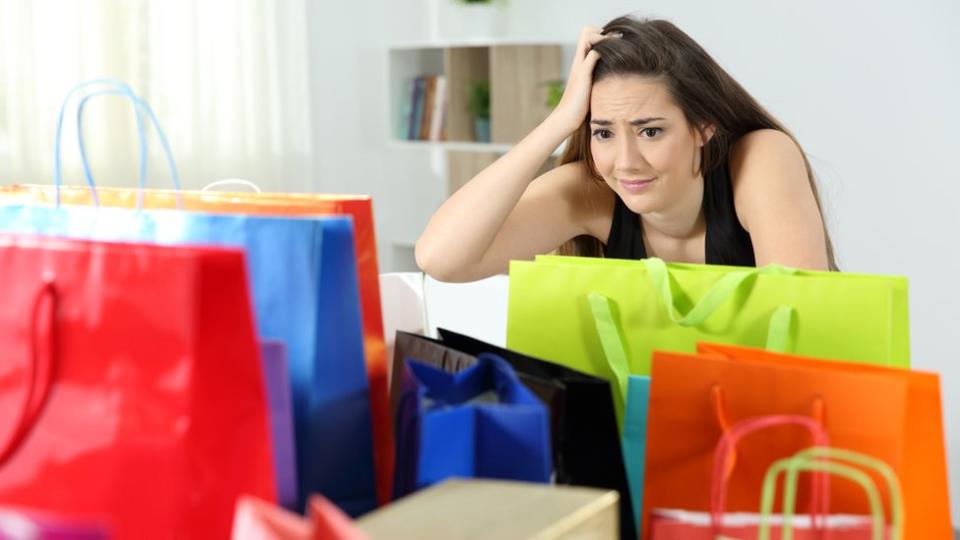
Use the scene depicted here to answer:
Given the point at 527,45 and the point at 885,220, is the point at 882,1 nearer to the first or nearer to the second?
the point at 885,220

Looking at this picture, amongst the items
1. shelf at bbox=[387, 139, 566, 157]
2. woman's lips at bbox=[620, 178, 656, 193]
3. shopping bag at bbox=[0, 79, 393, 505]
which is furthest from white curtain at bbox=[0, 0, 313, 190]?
shopping bag at bbox=[0, 79, 393, 505]

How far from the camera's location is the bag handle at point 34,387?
78 centimetres

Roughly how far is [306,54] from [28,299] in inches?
149

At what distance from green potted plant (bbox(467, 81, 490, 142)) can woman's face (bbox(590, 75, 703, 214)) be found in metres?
2.67

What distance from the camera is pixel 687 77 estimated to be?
6.06 feet

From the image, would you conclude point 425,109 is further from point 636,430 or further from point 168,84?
point 636,430

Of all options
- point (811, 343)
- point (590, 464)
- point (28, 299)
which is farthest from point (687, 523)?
point (28, 299)

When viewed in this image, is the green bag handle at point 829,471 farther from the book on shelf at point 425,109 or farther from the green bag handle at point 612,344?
the book on shelf at point 425,109

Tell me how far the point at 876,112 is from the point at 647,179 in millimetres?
2206

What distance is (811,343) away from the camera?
40.3 inches

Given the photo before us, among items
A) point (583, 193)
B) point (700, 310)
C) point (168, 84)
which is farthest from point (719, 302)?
point (168, 84)

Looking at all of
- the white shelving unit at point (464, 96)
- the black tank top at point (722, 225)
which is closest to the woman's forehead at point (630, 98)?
the black tank top at point (722, 225)

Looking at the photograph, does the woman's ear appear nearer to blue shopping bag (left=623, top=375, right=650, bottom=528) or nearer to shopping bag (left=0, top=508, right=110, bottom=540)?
blue shopping bag (left=623, top=375, right=650, bottom=528)

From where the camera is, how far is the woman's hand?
6.10 feet
